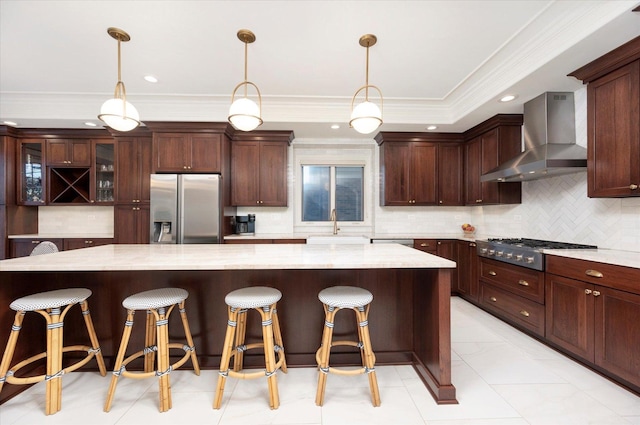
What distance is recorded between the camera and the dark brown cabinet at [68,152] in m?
4.14

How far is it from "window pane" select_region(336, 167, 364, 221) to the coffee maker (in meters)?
1.44

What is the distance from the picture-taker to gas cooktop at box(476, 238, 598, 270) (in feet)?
8.59

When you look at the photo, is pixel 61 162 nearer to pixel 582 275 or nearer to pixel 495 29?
pixel 495 29

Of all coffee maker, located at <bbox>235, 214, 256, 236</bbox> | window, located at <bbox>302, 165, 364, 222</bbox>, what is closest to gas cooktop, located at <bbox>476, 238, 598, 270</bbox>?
window, located at <bbox>302, 165, 364, 222</bbox>

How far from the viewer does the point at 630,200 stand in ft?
7.89

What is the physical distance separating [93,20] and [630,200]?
4743 millimetres

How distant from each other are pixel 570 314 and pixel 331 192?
10.8ft

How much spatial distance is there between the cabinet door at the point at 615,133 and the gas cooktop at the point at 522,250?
618mm

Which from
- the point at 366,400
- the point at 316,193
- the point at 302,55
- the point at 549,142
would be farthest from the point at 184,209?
Result: the point at 549,142

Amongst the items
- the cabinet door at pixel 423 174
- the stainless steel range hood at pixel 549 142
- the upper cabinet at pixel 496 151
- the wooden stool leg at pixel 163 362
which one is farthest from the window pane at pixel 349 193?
the wooden stool leg at pixel 163 362

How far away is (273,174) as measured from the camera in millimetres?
4223

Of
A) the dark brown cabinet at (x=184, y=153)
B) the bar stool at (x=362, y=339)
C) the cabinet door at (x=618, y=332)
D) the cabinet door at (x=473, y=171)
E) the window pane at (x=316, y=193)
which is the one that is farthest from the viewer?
the window pane at (x=316, y=193)

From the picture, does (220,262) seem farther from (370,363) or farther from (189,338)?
(370,363)

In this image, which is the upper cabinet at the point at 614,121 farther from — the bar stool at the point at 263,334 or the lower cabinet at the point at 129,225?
the lower cabinet at the point at 129,225
